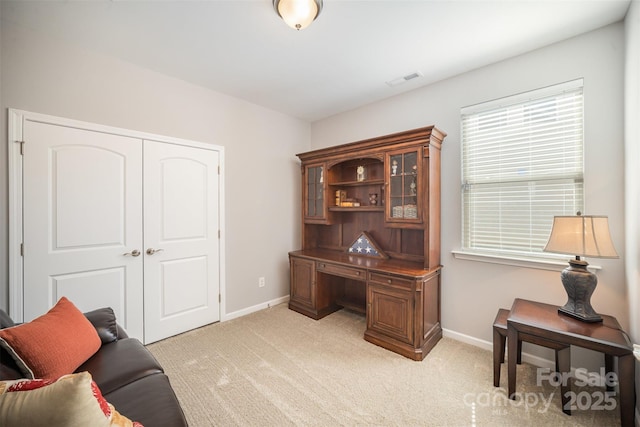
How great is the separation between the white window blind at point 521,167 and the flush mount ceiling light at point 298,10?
1808 millimetres

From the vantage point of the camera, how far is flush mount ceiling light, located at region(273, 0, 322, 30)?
1.70 meters

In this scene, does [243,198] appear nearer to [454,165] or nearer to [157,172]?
[157,172]

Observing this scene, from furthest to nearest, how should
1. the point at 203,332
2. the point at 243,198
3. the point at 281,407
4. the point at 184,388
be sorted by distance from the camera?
the point at 243,198
the point at 203,332
the point at 184,388
the point at 281,407

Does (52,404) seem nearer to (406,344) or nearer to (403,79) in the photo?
(406,344)

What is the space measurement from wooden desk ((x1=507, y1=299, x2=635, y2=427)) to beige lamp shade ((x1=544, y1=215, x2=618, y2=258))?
1.59ft

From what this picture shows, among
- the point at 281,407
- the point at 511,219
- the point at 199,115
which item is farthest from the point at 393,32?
the point at 281,407

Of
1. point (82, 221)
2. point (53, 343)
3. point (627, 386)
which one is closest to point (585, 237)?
point (627, 386)

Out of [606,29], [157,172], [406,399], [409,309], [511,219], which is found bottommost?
[406,399]

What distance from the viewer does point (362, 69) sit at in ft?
8.62

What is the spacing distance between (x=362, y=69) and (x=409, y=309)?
7.75ft

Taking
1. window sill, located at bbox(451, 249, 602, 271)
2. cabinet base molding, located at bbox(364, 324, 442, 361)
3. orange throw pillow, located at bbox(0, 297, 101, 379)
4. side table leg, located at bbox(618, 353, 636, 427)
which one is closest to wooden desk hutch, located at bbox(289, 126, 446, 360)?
cabinet base molding, located at bbox(364, 324, 442, 361)

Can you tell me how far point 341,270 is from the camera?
9.92 ft

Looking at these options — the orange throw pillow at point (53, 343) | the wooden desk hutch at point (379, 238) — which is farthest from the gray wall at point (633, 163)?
the orange throw pillow at point (53, 343)

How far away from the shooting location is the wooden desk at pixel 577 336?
152cm
